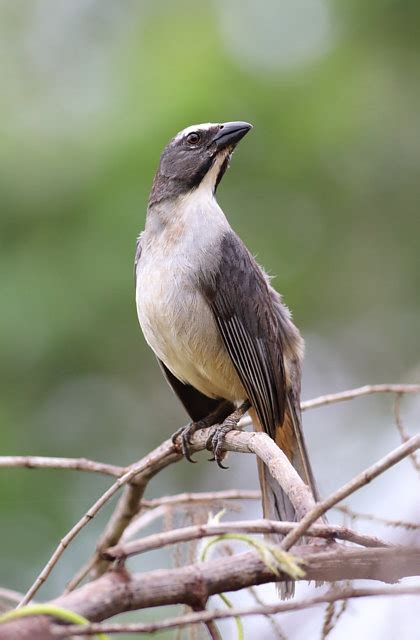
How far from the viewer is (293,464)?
4309 millimetres

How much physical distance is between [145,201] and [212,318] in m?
1.67

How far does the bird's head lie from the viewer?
467 cm

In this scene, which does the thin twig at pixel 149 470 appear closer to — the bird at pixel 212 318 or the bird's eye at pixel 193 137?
the bird at pixel 212 318

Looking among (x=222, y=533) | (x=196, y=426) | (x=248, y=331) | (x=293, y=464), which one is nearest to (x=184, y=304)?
(x=248, y=331)

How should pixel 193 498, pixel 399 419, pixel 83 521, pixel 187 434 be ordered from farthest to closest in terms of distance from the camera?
pixel 187 434 < pixel 193 498 < pixel 399 419 < pixel 83 521

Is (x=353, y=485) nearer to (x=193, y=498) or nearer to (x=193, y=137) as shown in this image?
(x=193, y=498)

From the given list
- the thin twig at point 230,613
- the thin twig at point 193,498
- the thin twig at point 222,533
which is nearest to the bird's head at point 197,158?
the thin twig at point 193,498

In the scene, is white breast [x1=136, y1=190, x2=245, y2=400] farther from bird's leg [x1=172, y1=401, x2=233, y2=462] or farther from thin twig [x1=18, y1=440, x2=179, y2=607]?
thin twig [x1=18, y1=440, x2=179, y2=607]

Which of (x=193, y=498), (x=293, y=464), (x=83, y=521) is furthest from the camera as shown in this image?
(x=293, y=464)

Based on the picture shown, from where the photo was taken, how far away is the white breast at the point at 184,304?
4191mm

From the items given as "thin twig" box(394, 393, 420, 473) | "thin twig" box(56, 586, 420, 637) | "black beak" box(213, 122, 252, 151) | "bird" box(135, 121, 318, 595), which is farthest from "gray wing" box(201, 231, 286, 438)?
"thin twig" box(56, 586, 420, 637)

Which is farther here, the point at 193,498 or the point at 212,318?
the point at 212,318

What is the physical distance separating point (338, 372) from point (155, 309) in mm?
4185

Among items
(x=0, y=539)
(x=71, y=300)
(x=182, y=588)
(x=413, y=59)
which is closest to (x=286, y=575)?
(x=182, y=588)
